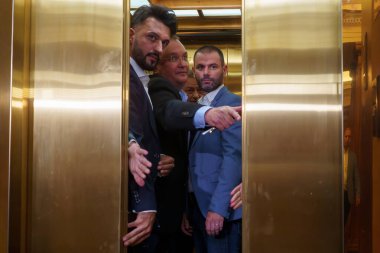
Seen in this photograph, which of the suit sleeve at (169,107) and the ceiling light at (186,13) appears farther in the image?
the ceiling light at (186,13)

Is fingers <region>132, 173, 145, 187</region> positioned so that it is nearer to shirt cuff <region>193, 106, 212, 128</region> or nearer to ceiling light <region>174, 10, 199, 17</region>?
shirt cuff <region>193, 106, 212, 128</region>

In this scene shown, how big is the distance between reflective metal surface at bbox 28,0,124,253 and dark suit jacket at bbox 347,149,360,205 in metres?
1.04

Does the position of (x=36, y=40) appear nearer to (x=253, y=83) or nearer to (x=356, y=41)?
(x=253, y=83)

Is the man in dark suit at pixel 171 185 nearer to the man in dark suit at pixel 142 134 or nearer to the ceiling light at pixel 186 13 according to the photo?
the man in dark suit at pixel 142 134

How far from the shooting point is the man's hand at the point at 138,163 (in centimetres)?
238

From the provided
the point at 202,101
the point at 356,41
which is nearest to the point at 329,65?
the point at 356,41

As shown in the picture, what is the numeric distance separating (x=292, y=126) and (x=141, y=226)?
0.86m

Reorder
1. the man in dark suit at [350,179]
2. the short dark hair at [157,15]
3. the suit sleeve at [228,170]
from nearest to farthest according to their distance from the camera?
the man in dark suit at [350,179] < the suit sleeve at [228,170] < the short dark hair at [157,15]

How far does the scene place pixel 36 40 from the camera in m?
2.44

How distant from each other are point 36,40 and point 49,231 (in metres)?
0.93

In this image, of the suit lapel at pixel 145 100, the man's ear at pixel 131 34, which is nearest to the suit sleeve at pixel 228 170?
the suit lapel at pixel 145 100

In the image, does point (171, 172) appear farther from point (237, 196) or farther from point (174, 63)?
point (174, 63)

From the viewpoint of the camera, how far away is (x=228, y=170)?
2328 millimetres

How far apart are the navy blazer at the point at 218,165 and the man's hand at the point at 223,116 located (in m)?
0.02
